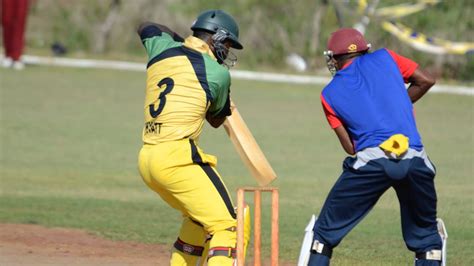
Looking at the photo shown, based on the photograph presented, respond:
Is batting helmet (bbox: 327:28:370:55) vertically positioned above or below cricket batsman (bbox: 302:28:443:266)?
above

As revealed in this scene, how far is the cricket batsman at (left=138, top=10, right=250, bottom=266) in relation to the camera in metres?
7.06

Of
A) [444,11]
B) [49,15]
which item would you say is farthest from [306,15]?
[49,15]

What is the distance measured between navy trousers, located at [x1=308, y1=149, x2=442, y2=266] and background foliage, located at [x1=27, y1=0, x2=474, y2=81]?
2351cm

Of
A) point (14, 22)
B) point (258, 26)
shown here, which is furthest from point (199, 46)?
point (258, 26)

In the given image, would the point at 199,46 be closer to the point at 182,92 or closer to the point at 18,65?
the point at 182,92

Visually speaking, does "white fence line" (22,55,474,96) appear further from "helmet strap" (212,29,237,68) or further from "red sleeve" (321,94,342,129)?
"red sleeve" (321,94,342,129)

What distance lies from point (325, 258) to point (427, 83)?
1.42 m

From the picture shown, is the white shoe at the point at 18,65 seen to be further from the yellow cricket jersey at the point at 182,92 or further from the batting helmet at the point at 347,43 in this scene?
the batting helmet at the point at 347,43

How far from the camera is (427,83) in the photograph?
7.18 metres

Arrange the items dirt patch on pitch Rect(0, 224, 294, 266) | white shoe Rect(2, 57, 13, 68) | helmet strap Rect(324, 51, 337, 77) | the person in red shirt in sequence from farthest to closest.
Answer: white shoe Rect(2, 57, 13, 68) < the person in red shirt < dirt patch on pitch Rect(0, 224, 294, 266) < helmet strap Rect(324, 51, 337, 77)

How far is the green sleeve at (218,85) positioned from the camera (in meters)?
7.22

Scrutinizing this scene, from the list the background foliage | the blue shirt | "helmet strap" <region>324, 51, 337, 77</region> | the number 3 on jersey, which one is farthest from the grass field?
the background foliage

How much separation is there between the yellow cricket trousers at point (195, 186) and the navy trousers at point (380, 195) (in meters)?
0.62

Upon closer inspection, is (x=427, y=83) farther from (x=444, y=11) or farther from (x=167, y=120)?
(x=444, y=11)
